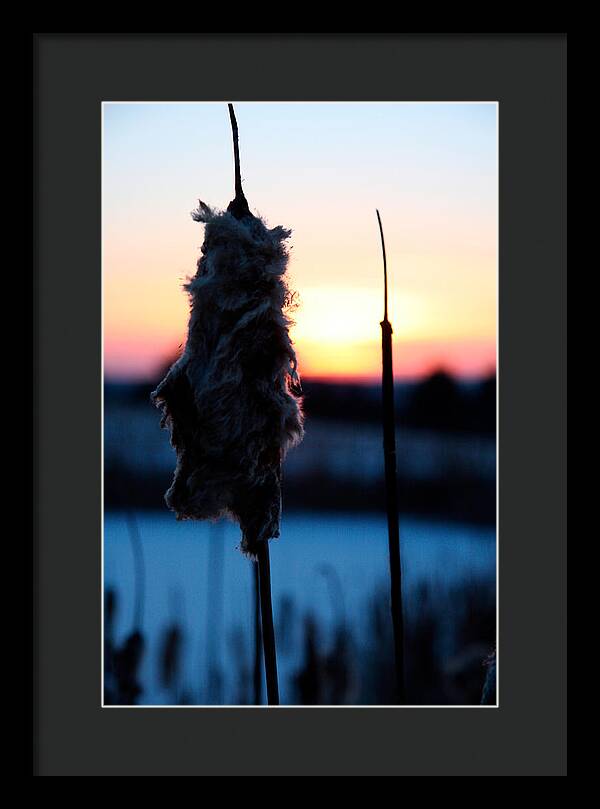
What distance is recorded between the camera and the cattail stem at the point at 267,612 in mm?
3270

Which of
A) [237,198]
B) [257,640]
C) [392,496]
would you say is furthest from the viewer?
[257,640]

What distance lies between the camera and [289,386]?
337 centimetres

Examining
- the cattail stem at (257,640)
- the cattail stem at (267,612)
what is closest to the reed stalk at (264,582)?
the cattail stem at (267,612)

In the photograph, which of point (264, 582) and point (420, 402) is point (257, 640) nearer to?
point (264, 582)

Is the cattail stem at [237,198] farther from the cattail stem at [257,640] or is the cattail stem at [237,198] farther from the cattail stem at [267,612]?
the cattail stem at [257,640]

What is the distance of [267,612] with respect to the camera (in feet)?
10.7

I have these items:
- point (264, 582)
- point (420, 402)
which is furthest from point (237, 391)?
point (420, 402)

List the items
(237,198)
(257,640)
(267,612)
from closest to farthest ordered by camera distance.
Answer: (267,612)
(237,198)
(257,640)
